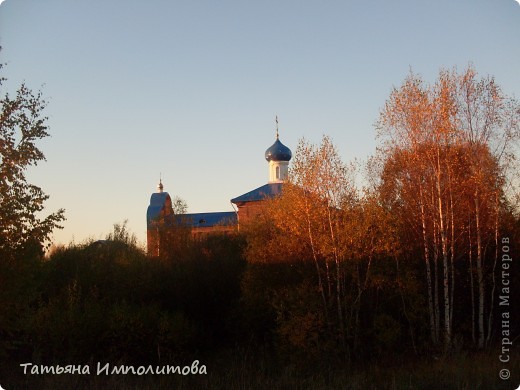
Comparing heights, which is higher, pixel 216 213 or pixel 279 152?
pixel 279 152

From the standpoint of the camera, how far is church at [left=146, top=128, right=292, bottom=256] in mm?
27234

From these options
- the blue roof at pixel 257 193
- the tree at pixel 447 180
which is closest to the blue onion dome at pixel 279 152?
the blue roof at pixel 257 193

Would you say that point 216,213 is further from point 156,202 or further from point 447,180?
point 447,180

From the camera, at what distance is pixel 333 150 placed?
18.7 m

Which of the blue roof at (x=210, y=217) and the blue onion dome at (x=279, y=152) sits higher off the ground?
the blue onion dome at (x=279, y=152)

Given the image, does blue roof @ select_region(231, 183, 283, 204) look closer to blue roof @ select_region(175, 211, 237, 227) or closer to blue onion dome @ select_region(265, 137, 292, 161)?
blue onion dome @ select_region(265, 137, 292, 161)

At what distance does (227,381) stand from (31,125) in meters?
7.44

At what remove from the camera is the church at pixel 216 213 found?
2723 cm

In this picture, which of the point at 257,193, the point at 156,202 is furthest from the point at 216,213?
A: the point at 257,193

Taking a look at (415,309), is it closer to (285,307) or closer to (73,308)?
(285,307)

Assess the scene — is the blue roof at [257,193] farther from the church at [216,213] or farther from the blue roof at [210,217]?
the blue roof at [210,217]

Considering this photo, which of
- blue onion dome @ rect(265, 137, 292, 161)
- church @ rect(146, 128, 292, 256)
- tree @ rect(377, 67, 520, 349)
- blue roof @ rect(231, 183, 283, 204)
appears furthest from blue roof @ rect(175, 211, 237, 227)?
tree @ rect(377, 67, 520, 349)

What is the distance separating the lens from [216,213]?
46969 mm

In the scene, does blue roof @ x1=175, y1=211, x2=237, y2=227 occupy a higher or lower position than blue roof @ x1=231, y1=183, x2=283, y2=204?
lower
